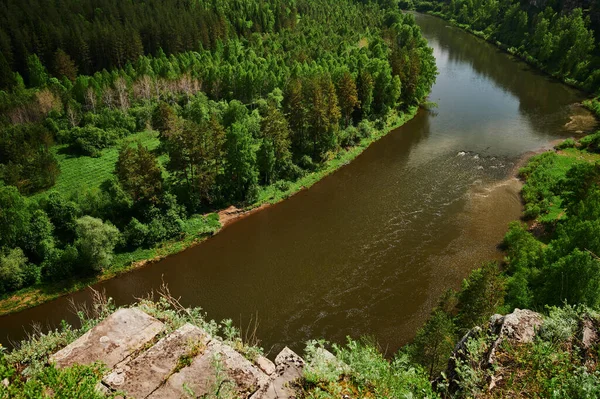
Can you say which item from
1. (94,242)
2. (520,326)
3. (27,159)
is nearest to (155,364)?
(520,326)

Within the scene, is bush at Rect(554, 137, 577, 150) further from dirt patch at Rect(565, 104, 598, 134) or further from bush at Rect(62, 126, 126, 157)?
bush at Rect(62, 126, 126, 157)

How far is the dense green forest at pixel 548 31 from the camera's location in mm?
81000

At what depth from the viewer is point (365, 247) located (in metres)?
38.6

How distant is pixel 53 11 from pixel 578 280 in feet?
355

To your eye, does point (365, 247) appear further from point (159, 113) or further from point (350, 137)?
point (159, 113)

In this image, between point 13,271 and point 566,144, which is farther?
point 566,144

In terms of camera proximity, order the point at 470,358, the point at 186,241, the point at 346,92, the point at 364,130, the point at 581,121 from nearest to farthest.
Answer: the point at 470,358, the point at 186,241, the point at 346,92, the point at 364,130, the point at 581,121

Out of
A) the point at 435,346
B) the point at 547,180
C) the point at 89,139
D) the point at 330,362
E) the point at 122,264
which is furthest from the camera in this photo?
the point at 89,139

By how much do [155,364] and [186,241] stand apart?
30669 mm

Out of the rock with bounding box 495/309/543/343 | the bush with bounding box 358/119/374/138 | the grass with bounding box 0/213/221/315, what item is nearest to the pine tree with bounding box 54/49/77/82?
the grass with bounding box 0/213/221/315

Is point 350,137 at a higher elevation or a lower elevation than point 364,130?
lower

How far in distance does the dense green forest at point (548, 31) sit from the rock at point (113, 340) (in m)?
91.3

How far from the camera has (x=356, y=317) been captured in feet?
102

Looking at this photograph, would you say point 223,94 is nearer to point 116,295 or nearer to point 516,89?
point 116,295
